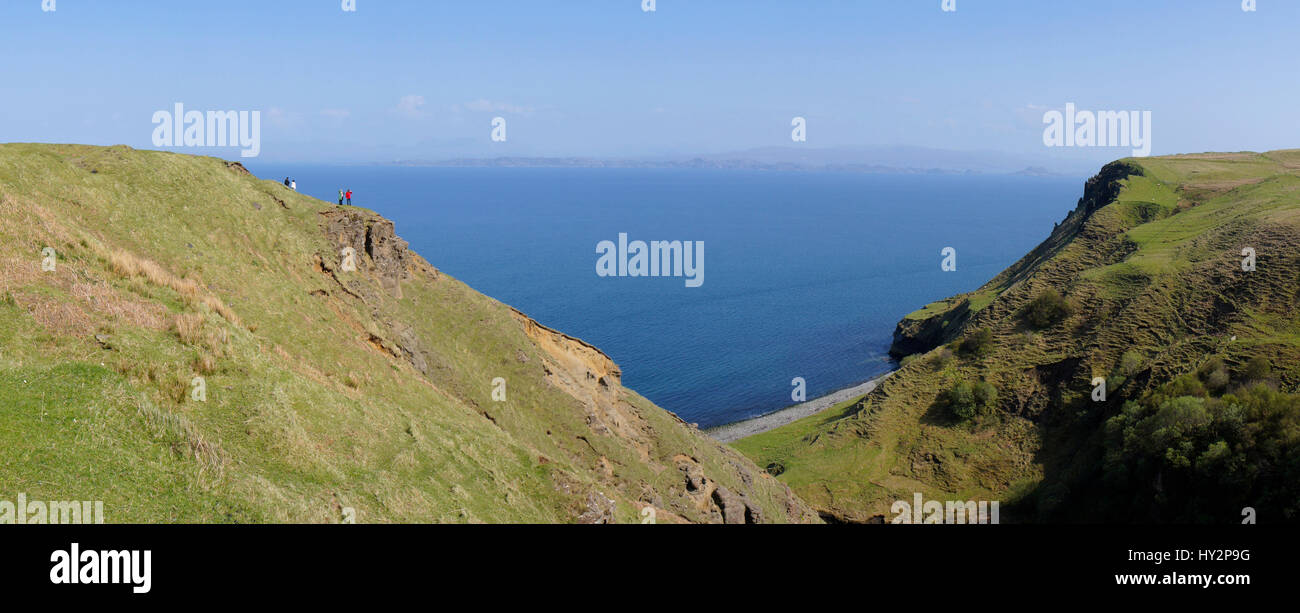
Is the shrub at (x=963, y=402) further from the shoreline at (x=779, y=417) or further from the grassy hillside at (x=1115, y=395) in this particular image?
the shoreline at (x=779, y=417)

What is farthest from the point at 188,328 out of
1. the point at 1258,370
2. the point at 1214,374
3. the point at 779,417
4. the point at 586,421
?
the point at 779,417

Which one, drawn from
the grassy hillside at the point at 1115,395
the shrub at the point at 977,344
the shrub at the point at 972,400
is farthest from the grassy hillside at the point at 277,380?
the shrub at the point at 977,344

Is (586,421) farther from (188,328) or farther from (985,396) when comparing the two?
(985,396)

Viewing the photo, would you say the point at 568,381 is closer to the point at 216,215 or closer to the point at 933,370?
the point at 216,215

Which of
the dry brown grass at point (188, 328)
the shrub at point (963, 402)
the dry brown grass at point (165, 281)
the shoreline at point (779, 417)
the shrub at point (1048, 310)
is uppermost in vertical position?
the dry brown grass at point (165, 281)
